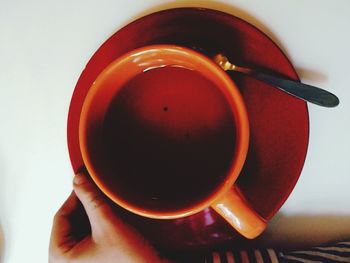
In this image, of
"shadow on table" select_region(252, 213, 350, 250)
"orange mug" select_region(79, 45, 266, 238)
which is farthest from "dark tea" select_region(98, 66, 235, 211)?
"shadow on table" select_region(252, 213, 350, 250)

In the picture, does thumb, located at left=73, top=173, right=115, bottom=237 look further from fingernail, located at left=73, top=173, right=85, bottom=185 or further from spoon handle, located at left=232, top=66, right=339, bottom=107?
spoon handle, located at left=232, top=66, right=339, bottom=107

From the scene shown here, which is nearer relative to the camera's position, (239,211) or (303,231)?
(239,211)

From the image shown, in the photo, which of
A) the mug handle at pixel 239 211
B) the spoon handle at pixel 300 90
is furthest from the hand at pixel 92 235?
the spoon handle at pixel 300 90

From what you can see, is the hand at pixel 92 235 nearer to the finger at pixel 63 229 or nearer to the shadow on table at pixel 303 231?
the finger at pixel 63 229

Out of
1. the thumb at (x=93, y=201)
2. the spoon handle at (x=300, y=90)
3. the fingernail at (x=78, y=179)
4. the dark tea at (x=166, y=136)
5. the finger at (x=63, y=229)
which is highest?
the spoon handle at (x=300, y=90)

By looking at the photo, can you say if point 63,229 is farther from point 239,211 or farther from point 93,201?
point 239,211

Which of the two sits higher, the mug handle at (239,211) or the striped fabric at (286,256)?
the mug handle at (239,211)

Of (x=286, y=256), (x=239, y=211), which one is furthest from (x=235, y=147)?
(x=286, y=256)
